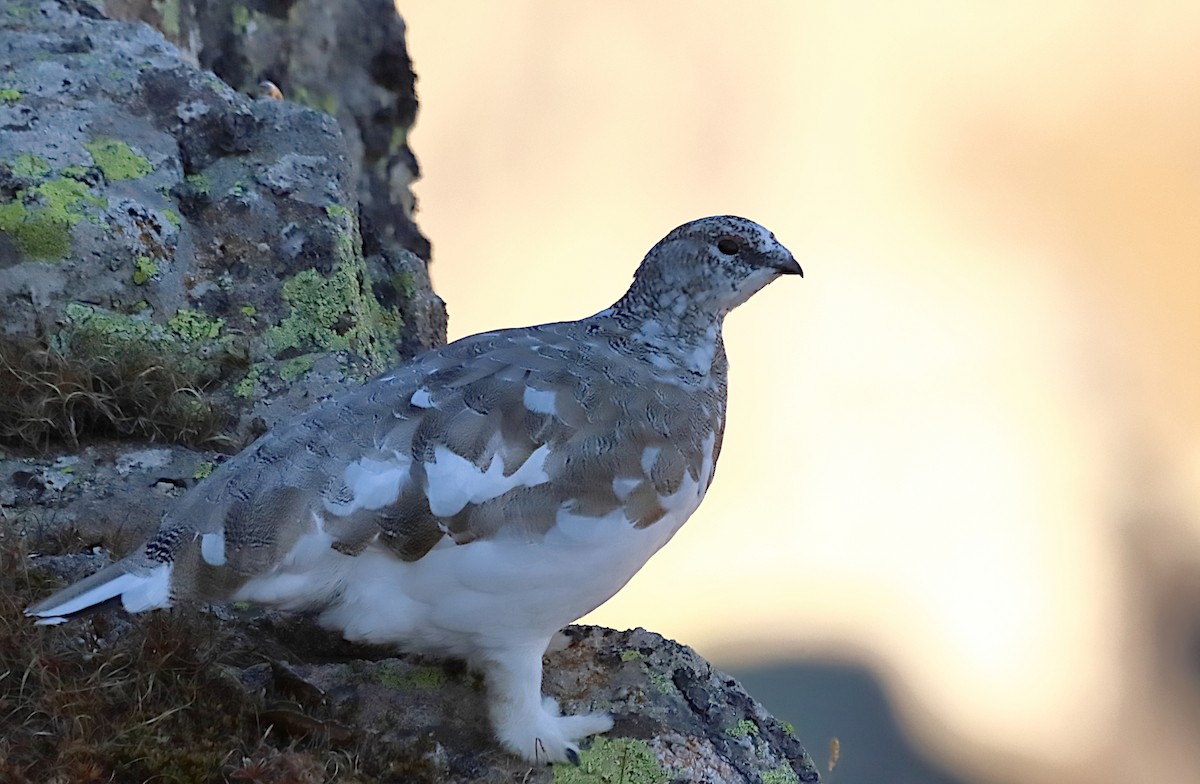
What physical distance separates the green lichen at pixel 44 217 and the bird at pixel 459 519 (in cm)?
130

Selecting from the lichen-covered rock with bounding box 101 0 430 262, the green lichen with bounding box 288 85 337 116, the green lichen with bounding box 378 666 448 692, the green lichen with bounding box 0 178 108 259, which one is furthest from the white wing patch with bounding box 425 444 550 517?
the green lichen with bounding box 288 85 337 116

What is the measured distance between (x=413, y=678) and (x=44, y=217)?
1878 mm

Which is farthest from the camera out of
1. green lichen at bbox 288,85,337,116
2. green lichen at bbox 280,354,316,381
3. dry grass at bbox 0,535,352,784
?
green lichen at bbox 288,85,337,116

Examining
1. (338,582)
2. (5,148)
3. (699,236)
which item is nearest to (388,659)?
(338,582)

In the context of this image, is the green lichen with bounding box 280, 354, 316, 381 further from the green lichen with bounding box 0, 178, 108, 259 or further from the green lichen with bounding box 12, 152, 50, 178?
the green lichen with bounding box 12, 152, 50, 178

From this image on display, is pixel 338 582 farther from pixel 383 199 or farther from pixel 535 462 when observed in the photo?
pixel 383 199

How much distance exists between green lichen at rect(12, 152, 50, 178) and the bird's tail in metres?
1.68

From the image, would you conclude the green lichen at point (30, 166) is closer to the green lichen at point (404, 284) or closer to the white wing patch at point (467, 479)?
the green lichen at point (404, 284)

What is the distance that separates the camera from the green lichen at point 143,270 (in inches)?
122

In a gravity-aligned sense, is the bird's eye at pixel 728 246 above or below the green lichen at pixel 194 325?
above

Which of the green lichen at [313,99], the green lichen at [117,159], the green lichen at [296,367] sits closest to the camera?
the green lichen at [296,367]

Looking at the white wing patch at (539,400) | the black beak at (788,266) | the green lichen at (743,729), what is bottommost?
the green lichen at (743,729)

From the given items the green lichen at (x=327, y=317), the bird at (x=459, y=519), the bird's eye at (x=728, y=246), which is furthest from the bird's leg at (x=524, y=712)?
the green lichen at (x=327, y=317)

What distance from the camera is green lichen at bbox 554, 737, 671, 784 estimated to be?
82.4 inches
